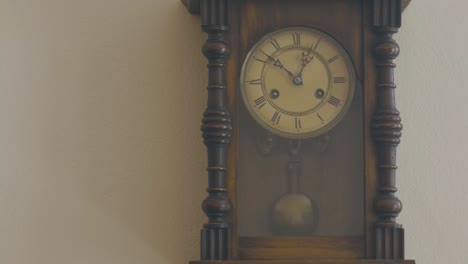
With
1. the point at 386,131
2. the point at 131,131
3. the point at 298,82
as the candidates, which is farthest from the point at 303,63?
the point at 131,131

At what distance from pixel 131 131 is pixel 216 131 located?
161 millimetres

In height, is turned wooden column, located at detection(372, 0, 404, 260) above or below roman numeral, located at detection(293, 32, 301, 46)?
below

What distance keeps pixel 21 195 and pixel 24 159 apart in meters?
0.05

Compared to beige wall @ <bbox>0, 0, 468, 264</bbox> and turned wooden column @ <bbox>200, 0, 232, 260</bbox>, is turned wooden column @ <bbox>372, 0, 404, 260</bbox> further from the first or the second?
turned wooden column @ <bbox>200, 0, 232, 260</bbox>

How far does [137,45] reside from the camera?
134 centimetres

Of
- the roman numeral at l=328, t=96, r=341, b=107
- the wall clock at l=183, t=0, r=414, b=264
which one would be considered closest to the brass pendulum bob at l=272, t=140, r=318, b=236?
the wall clock at l=183, t=0, r=414, b=264

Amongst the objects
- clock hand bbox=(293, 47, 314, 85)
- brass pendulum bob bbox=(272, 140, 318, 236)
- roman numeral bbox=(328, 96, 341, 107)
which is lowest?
brass pendulum bob bbox=(272, 140, 318, 236)

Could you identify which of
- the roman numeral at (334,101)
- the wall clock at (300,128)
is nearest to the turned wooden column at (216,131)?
the wall clock at (300,128)

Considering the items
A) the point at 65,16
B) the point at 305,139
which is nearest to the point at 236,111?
the point at 305,139

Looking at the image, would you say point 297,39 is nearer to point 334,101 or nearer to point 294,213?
point 334,101

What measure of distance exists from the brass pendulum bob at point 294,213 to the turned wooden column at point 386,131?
9cm

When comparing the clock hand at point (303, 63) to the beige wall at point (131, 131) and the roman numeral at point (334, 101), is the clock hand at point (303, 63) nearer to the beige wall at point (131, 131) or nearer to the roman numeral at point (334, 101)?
the roman numeral at point (334, 101)

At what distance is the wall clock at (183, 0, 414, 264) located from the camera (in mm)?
1212

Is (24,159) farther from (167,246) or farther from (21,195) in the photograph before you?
(167,246)
